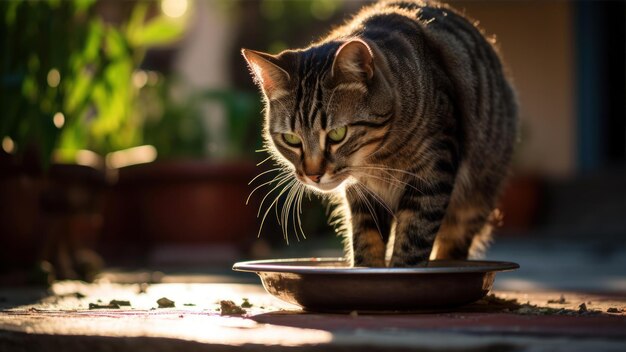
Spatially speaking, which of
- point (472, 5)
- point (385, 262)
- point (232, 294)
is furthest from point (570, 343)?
point (472, 5)

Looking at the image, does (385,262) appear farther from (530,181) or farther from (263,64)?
(530,181)

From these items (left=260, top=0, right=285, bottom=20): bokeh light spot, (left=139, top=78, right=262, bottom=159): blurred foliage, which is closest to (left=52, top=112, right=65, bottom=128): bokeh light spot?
Answer: (left=139, top=78, right=262, bottom=159): blurred foliage

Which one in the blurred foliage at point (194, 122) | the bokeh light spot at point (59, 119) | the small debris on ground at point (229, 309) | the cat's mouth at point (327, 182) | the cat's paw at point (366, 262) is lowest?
the small debris on ground at point (229, 309)

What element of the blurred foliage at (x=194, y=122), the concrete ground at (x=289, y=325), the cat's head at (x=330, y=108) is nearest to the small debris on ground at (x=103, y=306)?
the concrete ground at (x=289, y=325)

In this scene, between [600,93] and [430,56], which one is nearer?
[430,56]

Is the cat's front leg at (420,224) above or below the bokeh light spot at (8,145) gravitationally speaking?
below

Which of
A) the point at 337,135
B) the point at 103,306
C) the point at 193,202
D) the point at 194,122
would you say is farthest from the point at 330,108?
the point at 194,122

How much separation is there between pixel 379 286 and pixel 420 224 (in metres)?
0.57

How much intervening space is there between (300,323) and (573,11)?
951cm

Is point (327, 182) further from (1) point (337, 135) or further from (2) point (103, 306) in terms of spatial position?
(2) point (103, 306)

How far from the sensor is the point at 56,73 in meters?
5.11

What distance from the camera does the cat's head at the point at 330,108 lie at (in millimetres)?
3172

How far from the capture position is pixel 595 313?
9.73 feet

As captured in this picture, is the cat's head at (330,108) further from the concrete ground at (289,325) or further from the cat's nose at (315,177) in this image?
the concrete ground at (289,325)
